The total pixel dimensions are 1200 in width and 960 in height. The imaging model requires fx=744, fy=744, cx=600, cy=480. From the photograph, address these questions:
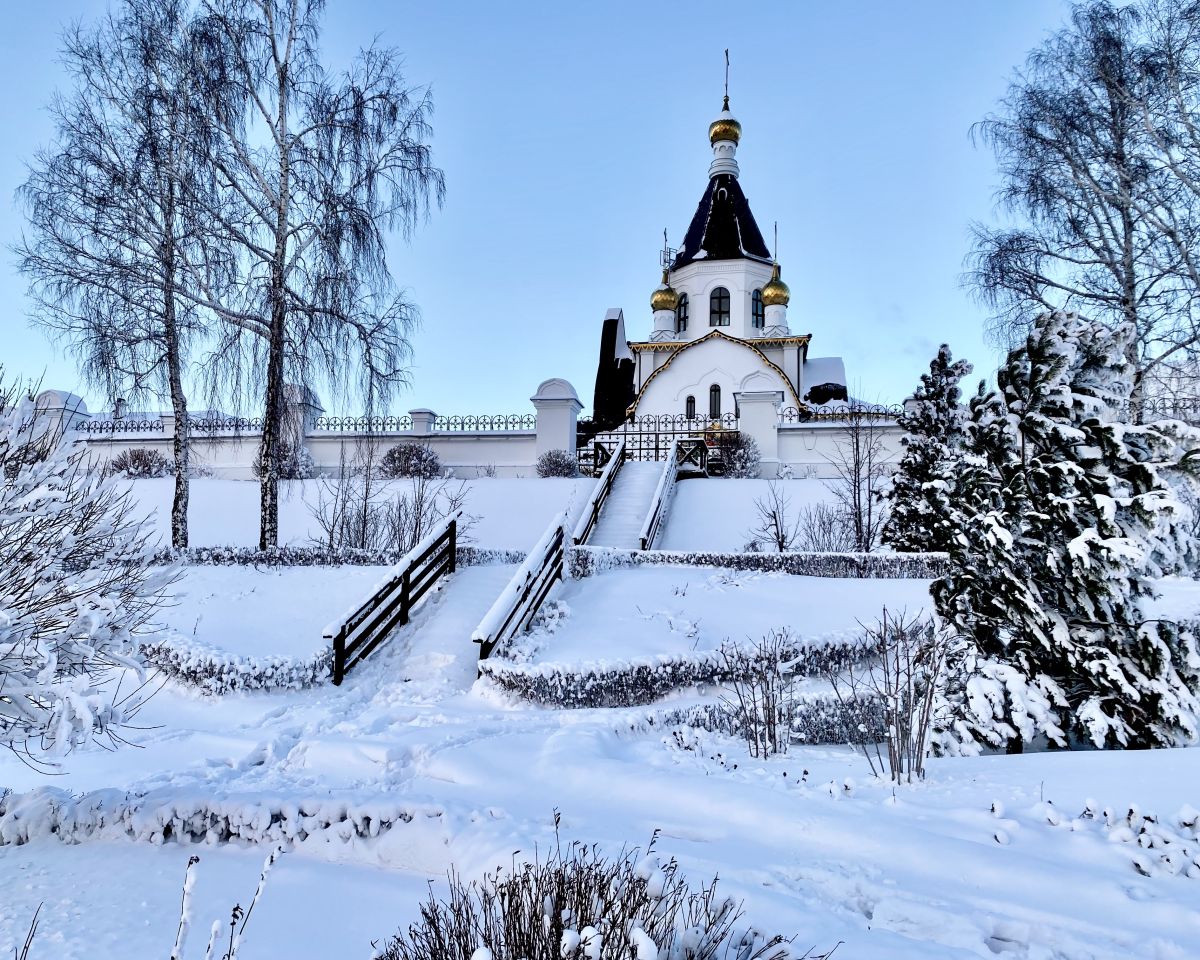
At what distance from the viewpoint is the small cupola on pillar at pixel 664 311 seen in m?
38.3

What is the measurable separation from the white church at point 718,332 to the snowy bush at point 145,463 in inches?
746

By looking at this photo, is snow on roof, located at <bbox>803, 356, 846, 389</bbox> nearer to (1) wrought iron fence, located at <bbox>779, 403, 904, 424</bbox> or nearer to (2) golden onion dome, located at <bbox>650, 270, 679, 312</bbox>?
(2) golden onion dome, located at <bbox>650, 270, 679, 312</bbox>

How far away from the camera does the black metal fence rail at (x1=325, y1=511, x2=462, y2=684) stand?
8633 millimetres

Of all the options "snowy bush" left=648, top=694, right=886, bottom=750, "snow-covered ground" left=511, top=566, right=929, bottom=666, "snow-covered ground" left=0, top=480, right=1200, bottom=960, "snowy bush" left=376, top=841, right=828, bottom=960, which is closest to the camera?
"snowy bush" left=376, top=841, right=828, bottom=960

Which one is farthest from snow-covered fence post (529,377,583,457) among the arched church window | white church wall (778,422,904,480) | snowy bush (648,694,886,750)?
the arched church window

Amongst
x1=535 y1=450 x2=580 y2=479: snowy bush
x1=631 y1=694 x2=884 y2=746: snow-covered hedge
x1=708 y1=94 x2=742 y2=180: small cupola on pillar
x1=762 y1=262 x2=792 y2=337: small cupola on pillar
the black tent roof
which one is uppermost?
x1=708 y1=94 x2=742 y2=180: small cupola on pillar

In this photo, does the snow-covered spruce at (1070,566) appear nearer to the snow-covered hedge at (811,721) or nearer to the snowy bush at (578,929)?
the snow-covered hedge at (811,721)

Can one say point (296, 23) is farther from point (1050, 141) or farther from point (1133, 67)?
point (1133, 67)

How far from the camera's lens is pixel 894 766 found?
4.88m

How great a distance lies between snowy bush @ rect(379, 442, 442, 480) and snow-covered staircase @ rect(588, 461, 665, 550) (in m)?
5.36

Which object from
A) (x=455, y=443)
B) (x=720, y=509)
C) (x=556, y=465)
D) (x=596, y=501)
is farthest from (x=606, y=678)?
(x=455, y=443)

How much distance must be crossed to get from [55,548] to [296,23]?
1360cm

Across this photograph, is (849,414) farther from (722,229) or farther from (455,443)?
(722,229)

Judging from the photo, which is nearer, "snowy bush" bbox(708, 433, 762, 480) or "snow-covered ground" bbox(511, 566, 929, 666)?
"snow-covered ground" bbox(511, 566, 929, 666)
